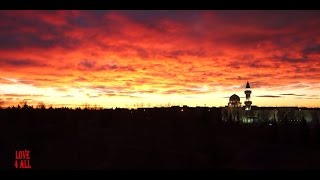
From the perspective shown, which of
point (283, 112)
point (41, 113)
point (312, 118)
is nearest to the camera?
point (41, 113)

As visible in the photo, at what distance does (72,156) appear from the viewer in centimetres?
1706

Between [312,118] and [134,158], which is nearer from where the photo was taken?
[134,158]

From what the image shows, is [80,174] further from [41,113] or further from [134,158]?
[41,113]

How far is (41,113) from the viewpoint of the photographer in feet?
120

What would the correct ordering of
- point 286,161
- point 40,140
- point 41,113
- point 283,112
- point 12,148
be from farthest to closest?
point 283,112 → point 41,113 → point 286,161 → point 40,140 → point 12,148

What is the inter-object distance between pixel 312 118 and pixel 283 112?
28.7ft

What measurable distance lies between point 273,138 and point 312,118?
4926 cm
